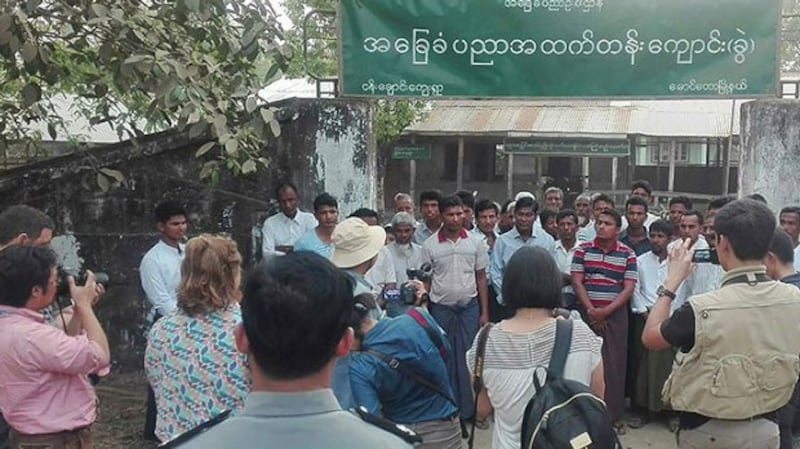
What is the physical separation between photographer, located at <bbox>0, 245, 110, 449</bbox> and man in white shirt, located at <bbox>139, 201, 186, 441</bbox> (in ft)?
5.45

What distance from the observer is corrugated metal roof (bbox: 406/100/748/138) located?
60.4 ft

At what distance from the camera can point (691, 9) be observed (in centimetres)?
556

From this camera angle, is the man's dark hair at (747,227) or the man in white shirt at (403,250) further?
the man in white shirt at (403,250)

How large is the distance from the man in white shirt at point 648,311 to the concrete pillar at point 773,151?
37.0 inches

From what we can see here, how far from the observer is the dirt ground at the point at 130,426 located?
5.04 m

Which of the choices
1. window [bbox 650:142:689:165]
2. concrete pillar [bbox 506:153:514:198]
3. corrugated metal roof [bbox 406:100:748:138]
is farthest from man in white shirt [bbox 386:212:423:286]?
window [bbox 650:142:689:165]

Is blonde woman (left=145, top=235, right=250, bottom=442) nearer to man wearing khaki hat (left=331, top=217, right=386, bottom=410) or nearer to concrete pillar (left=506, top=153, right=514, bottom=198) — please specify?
man wearing khaki hat (left=331, top=217, right=386, bottom=410)

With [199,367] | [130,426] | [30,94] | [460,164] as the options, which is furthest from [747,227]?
[460,164]

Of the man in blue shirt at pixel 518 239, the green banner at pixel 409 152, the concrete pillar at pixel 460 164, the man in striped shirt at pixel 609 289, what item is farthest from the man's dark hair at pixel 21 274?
the concrete pillar at pixel 460 164

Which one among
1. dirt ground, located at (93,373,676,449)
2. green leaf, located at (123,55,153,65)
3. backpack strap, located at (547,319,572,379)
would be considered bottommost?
dirt ground, located at (93,373,676,449)

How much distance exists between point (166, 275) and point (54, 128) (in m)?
1.50

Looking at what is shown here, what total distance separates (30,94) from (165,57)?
0.82 meters

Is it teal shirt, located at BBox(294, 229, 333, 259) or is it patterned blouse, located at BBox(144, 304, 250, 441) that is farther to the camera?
teal shirt, located at BBox(294, 229, 333, 259)

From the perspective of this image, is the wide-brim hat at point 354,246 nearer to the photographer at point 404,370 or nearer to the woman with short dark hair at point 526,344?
the photographer at point 404,370
